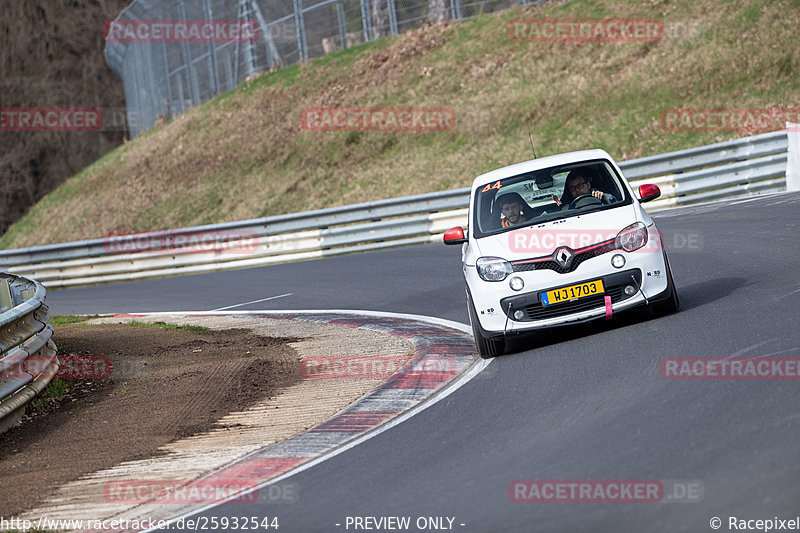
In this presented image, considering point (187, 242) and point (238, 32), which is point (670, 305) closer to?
point (187, 242)

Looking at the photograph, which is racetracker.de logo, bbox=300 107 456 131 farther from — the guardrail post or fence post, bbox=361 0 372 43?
the guardrail post

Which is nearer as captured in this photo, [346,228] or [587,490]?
[587,490]

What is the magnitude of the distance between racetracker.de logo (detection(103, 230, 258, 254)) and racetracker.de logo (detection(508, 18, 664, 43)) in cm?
1190

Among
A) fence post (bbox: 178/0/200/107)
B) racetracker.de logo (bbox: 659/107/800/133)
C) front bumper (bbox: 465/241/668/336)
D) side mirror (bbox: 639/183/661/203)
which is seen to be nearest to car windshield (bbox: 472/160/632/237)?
side mirror (bbox: 639/183/661/203)

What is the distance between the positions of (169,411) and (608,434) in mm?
4062

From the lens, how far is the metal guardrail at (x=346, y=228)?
18.2 meters

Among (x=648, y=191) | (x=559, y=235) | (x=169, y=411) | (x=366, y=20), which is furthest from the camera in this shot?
(x=366, y=20)

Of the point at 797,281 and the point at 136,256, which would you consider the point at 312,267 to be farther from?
the point at 797,281

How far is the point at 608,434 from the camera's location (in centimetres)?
577

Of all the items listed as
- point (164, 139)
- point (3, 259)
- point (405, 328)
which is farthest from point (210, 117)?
point (405, 328)

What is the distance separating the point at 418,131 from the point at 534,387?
23.1 meters

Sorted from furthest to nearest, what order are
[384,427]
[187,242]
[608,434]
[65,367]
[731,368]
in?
[187,242] → [65,367] → [384,427] → [731,368] → [608,434]

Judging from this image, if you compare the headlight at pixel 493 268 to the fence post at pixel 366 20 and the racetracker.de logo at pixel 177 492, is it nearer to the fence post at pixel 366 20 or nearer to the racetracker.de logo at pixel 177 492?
the racetracker.de logo at pixel 177 492

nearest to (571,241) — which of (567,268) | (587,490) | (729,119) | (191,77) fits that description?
(567,268)
